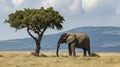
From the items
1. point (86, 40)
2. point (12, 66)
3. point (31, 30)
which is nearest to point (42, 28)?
point (31, 30)

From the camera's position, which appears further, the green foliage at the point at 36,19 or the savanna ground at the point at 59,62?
the green foliage at the point at 36,19

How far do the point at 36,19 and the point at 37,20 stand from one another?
0.38 m

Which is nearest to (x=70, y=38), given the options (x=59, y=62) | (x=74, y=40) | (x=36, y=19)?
(x=74, y=40)

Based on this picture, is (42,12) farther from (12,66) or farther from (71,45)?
(12,66)

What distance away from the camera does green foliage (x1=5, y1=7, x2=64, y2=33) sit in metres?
62.9

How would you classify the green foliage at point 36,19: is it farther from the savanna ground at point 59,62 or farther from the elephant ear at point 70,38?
the savanna ground at point 59,62

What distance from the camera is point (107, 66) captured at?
129 feet

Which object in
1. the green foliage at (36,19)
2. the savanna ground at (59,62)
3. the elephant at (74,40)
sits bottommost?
the savanna ground at (59,62)

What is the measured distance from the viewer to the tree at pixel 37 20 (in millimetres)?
62906

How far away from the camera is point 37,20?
6309cm

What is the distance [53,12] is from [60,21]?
155cm

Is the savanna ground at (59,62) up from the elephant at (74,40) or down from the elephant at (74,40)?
down

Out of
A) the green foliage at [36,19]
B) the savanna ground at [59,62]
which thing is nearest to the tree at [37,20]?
the green foliage at [36,19]

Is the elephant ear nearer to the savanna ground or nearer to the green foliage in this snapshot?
the green foliage
